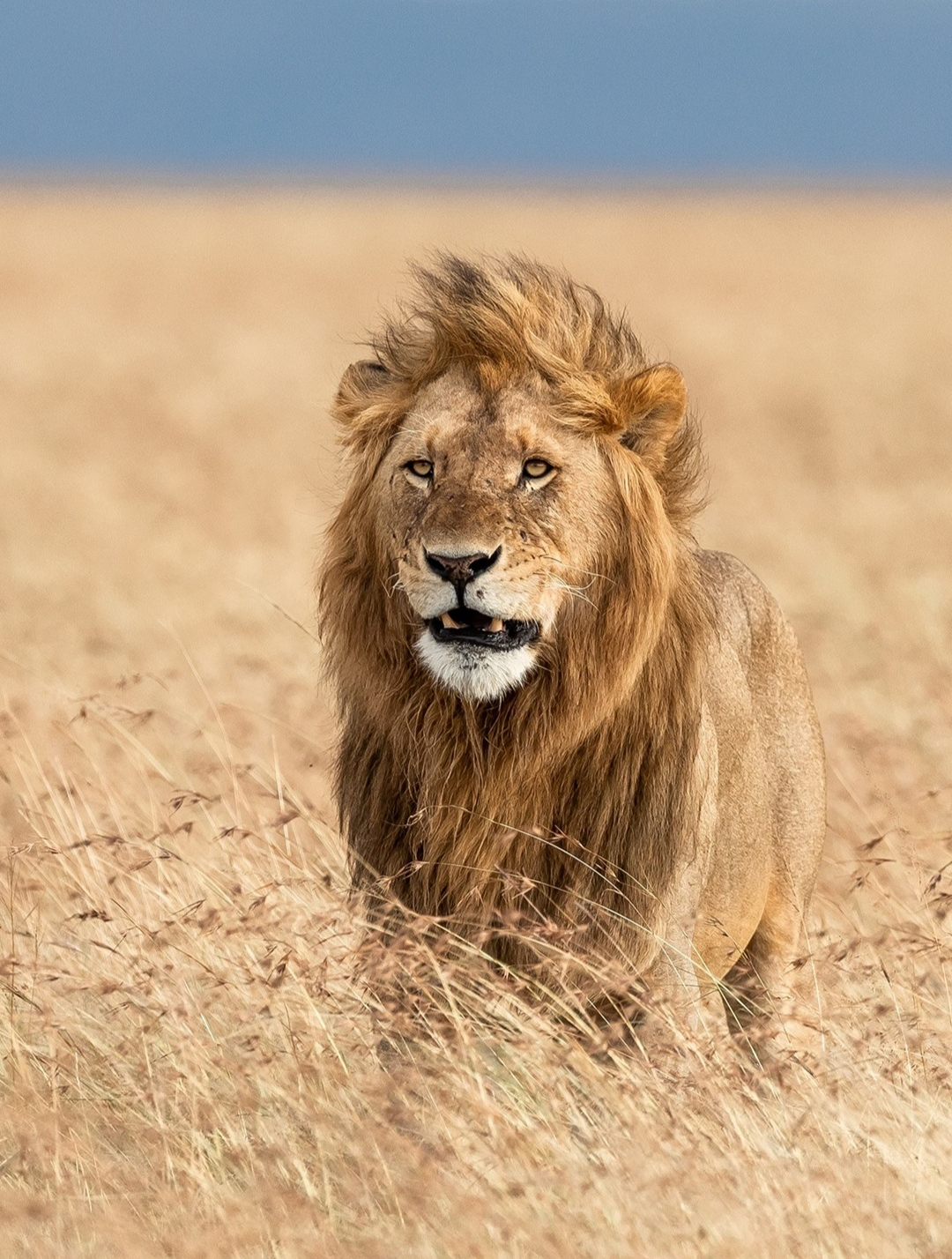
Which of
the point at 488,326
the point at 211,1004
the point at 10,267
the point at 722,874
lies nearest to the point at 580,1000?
the point at 722,874

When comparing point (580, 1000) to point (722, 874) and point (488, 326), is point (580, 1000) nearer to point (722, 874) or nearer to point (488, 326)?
point (722, 874)

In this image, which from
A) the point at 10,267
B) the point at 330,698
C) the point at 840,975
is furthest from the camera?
the point at 10,267

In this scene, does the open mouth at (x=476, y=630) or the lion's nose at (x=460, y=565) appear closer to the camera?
the lion's nose at (x=460, y=565)

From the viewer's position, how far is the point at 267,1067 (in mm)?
4715

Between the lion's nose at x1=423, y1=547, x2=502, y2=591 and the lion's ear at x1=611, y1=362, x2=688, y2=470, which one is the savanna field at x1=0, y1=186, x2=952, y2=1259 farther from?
the lion's ear at x1=611, y1=362, x2=688, y2=470

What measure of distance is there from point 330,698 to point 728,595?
11.7ft

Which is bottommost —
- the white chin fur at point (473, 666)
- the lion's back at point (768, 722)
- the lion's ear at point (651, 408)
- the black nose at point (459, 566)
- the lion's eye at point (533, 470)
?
the lion's back at point (768, 722)

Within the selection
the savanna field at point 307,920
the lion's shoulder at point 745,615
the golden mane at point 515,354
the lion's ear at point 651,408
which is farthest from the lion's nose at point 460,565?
the lion's shoulder at point 745,615

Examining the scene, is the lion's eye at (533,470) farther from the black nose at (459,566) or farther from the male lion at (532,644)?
the black nose at (459,566)

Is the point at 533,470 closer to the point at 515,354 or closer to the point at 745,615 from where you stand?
the point at 515,354

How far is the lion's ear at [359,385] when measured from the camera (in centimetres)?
499

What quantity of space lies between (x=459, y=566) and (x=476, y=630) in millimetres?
183

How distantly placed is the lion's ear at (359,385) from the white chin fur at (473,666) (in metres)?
0.83

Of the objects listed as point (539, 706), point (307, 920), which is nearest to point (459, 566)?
point (539, 706)
